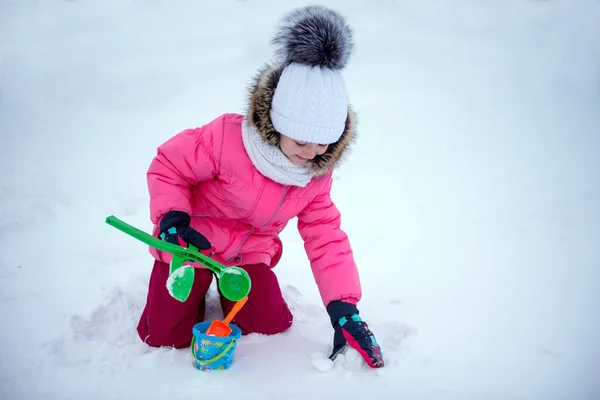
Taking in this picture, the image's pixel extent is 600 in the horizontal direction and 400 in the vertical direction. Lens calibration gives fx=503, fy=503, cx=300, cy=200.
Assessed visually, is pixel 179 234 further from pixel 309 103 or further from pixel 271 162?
pixel 309 103

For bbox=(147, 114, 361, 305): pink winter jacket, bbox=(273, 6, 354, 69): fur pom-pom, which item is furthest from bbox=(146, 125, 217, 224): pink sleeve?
bbox=(273, 6, 354, 69): fur pom-pom

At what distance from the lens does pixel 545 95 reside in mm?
4316

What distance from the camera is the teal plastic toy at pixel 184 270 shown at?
4.59 feet

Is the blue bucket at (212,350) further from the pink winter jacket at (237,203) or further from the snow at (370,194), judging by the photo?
the pink winter jacket at (237,203)

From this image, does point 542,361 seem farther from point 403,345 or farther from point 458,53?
point 458,53

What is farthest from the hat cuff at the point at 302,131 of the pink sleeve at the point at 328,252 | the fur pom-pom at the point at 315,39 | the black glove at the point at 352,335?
the black glove at the point at 352,335

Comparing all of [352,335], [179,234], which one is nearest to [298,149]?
[179,234]

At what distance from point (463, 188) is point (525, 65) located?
1.85 meters

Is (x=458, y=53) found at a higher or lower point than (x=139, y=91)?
higher

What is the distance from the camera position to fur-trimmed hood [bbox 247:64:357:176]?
63.1 inches

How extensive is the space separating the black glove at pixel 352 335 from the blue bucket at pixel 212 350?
34 centimetres

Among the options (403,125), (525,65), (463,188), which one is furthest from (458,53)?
(463,188)

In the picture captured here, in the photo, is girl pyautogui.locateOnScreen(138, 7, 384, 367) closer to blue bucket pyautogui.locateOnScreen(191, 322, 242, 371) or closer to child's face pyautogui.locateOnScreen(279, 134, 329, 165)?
child's face pyautogui.locateOnScreen(279, 134, 329, 165)

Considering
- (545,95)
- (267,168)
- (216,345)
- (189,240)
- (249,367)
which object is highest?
(545,95)
